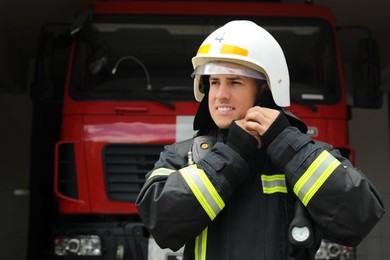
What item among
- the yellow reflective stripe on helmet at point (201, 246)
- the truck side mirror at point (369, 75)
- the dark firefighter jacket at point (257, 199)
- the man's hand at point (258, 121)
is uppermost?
the truck side mirror at point (369, 75)

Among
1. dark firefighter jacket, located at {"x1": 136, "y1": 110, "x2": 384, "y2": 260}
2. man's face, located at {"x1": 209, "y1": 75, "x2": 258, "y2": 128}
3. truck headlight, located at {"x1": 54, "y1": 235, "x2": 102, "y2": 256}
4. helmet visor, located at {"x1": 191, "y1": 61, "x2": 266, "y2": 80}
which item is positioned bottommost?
truck headlight, located at {"x1": 54, "y1": 235, "x2": 102, "y2": 256}

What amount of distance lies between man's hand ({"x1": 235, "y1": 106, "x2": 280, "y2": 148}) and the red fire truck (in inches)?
88.4

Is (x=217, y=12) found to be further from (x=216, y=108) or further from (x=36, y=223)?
(x=36, y=223)

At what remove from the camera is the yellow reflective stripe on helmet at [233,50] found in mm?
2182

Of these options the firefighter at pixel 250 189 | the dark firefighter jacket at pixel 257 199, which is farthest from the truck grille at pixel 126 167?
the dark firefighter jacket at pixel 257 199

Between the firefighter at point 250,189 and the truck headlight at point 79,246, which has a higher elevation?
the firefighter at point 250,189

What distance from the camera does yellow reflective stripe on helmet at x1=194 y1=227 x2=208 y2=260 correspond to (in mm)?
2008

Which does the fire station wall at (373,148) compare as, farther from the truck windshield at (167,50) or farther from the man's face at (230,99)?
the man's face at (230,99)

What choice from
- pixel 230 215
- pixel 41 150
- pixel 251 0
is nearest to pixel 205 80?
pixel 230 215

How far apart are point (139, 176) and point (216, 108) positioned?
2417 millimetres

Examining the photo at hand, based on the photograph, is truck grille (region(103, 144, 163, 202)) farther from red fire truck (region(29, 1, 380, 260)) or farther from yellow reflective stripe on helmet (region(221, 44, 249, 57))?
yellow reflective stripe on helmet (region(221, 44, 249, 57))

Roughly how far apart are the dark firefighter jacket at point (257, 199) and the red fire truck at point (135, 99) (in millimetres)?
2191

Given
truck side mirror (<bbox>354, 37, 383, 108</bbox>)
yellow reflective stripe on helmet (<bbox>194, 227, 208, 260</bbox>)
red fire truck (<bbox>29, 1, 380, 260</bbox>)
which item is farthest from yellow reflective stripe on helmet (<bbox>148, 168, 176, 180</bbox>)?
truck side mirror (<bbox>354, 37, 383, 108</bbox>)

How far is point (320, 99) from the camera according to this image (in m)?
4.66
